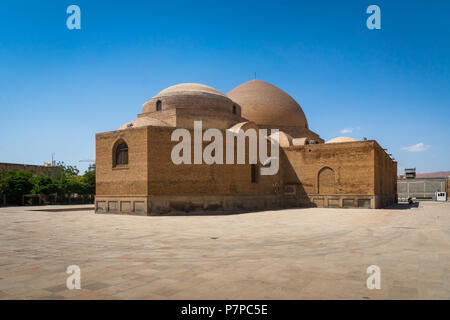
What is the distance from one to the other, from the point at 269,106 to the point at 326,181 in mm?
10858

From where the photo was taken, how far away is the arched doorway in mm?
24556

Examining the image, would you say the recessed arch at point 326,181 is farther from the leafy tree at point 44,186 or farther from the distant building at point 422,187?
the distant building at point 422,187

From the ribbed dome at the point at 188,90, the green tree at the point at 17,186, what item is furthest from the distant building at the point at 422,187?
the green tree at the point at 17,186

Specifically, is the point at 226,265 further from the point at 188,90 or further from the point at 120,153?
the point at 188,90

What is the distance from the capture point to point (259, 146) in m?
23.1

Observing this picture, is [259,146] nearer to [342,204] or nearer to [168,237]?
[342,204]

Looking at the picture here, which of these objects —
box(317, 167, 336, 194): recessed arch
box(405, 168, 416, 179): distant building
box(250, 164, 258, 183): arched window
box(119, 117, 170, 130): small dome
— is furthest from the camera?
box(405, 168, 416, 179): distant building

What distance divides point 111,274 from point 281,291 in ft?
8.62

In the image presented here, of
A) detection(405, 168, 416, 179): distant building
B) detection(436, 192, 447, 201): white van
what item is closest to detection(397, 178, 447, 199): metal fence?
detection(436, 192, 447, 201): white van

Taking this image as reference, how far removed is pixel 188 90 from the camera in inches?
926

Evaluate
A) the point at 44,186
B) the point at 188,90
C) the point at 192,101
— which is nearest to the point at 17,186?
the point at 44,186

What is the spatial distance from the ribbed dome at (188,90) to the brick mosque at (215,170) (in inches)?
2.7

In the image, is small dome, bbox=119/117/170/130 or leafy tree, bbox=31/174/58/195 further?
leafy tree, bbox=31/174/58/195

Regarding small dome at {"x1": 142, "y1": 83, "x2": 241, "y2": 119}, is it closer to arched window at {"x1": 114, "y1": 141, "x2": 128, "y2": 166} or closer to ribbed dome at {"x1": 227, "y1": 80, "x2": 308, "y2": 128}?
arched window at {"x1": 114, "y1": 141, "x2": 128, "y2": 166}
